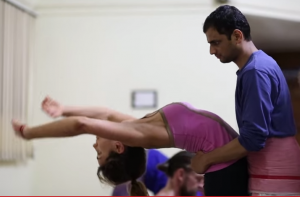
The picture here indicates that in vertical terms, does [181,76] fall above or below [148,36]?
below

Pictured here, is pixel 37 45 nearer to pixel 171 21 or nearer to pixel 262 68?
pixel 171 21

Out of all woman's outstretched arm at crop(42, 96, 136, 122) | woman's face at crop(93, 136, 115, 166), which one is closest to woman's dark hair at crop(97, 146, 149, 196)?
woman's face at crop(93, 136, 115, 166)

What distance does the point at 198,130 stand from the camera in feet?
5.32

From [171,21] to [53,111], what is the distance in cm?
169

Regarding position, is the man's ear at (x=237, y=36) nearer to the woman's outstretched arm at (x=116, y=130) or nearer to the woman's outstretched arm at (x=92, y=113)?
the woman's outstretched arm at (x=116, y=130)

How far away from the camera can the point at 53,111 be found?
203cm

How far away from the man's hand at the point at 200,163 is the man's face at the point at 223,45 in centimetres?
34

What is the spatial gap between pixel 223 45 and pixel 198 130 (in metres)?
0.30

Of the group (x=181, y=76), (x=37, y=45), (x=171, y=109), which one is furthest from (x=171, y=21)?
(x=171, y=109)

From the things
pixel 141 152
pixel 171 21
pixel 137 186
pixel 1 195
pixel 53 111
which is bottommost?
pixel 1 195

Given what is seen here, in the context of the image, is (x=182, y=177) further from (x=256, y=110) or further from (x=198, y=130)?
(x=256, y=110)

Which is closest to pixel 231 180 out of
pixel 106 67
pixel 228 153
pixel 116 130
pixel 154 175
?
pixel 228 153

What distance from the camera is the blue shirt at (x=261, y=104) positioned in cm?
145

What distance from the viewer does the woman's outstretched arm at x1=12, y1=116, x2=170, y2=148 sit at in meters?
1.60
